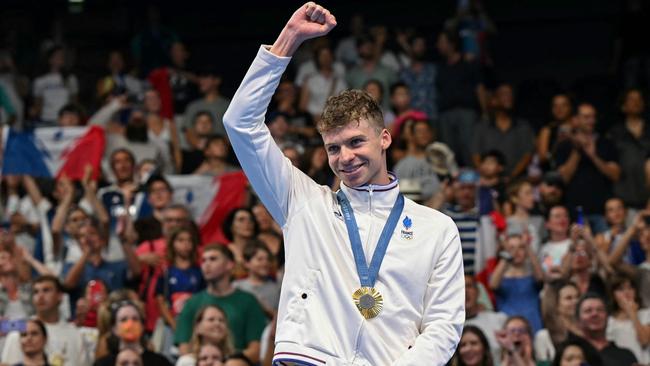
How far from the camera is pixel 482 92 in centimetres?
1591

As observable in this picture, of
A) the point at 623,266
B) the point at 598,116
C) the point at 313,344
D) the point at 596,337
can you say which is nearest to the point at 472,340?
the point at 596,337

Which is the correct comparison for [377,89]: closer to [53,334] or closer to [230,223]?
[230,223]

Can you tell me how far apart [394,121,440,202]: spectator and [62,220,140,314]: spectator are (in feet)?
8.49

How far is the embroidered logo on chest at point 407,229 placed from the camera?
18.9 feet

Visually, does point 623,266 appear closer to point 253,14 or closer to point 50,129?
point 50,129

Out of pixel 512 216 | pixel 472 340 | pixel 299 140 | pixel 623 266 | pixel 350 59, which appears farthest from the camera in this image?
pixel 350 59

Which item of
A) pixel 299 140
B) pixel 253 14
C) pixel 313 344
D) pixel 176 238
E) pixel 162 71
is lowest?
pixel 313 344

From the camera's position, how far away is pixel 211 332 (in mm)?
10641

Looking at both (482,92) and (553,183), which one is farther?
(482,92)

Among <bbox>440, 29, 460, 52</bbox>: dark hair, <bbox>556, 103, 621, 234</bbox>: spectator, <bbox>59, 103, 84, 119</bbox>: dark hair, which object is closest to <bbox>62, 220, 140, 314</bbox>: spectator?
<bbox>59, 103, 84, 119</bbox>: dark hair

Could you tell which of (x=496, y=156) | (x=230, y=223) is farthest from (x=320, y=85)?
(x=230, y=223)

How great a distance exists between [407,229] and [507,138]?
9.37 metres

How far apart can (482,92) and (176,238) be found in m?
5.12

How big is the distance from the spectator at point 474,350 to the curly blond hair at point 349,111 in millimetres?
4802
